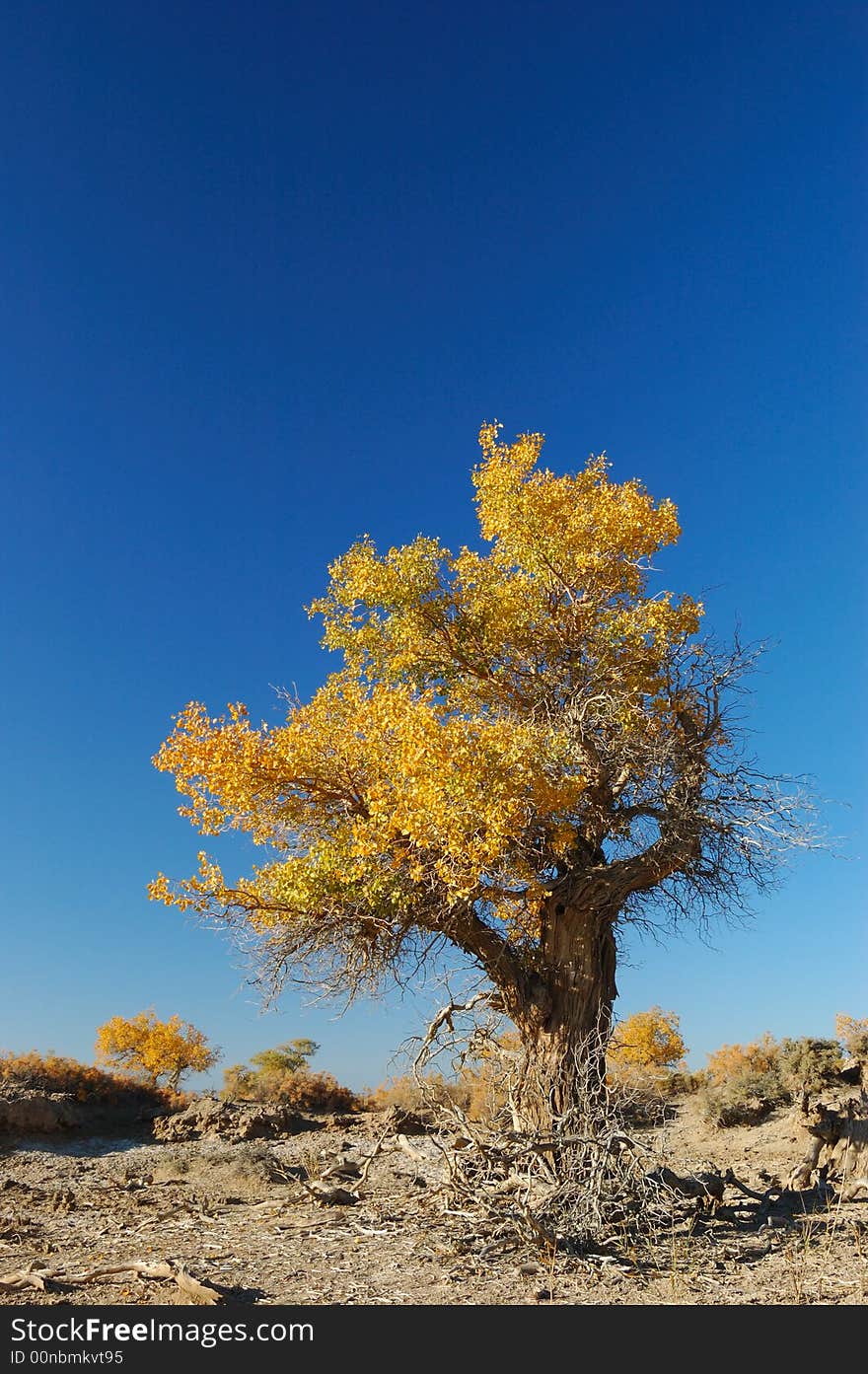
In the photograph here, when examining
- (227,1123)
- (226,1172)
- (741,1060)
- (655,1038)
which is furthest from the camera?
(655,1038)

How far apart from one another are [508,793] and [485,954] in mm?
3076

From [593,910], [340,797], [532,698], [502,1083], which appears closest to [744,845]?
[593,910]

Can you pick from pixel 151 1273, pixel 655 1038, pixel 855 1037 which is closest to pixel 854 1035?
pixel 855 1037

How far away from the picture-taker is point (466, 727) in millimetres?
10953

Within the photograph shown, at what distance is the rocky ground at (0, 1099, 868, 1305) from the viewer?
25.6 feet

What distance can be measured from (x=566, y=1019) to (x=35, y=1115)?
1393 cm

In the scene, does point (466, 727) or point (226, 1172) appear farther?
point (226, 1172)

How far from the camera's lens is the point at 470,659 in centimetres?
1418

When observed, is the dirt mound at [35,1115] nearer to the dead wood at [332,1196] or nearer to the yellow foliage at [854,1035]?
the dead wood at [332,1196]

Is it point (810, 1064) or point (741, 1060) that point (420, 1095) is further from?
point (741, 1060)

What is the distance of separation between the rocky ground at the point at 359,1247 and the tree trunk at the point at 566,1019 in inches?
50.8

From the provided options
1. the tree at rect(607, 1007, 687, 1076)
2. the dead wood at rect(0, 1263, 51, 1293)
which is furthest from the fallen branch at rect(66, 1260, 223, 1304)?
the tree at rect(607, 1007, 687, 1076)

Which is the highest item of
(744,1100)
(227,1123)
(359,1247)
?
(227,1123)

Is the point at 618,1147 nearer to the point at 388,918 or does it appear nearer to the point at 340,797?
the point at 388,918
